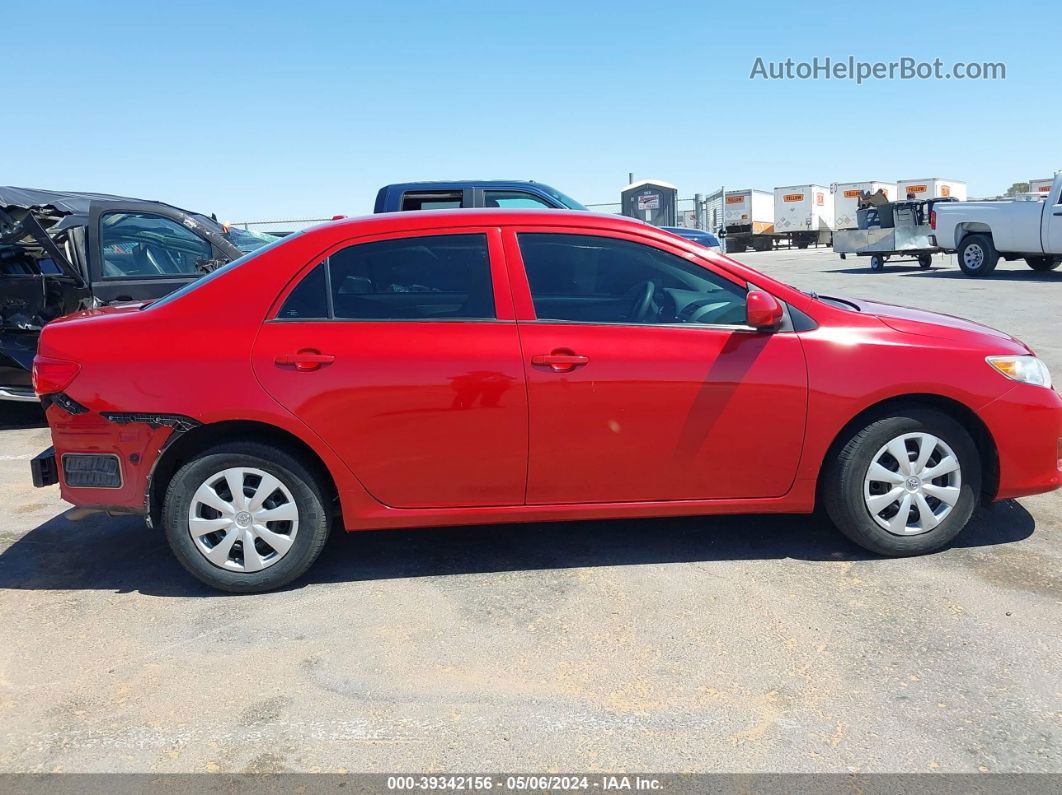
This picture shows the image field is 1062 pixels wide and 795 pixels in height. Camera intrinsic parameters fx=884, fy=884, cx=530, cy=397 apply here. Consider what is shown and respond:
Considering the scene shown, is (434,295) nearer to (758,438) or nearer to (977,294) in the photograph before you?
(758,438)

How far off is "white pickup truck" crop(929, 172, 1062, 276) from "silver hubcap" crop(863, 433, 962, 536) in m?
15.6

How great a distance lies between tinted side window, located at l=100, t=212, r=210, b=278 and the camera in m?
7.39

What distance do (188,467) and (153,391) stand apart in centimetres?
36

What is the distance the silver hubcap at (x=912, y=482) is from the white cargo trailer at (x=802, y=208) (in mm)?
34049

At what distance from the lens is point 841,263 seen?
25438mm

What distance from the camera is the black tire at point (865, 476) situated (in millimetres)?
4039

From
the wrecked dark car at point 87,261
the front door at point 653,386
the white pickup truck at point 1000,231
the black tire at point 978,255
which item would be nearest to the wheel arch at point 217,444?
the front door at point 653,386

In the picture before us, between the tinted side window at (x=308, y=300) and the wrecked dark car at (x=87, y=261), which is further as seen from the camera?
the wrecked dark car at (x=87, y=261)

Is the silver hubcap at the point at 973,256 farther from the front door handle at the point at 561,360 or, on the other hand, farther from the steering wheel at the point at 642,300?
the front door handle at the point at 561,360

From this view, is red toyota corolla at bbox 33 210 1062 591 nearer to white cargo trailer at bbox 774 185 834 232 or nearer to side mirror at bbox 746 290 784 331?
side mirror at bbox 746 290 784 331

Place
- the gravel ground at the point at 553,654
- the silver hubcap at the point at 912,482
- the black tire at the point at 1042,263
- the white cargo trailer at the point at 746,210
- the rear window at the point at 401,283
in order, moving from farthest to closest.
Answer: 1. the white cargo trailer at the point at 746,210
2. the black tire at the point at 1042,263
3. the silver hubcap at the point at 912,482
4. the rear window at the point at 401,283
5. the gravel ground at the point at 553,654

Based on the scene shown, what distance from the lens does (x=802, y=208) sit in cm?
3625

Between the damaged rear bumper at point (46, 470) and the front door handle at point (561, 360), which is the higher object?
the front door handle at point (561, 360)

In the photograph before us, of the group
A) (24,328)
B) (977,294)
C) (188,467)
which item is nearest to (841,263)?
(977,294)
